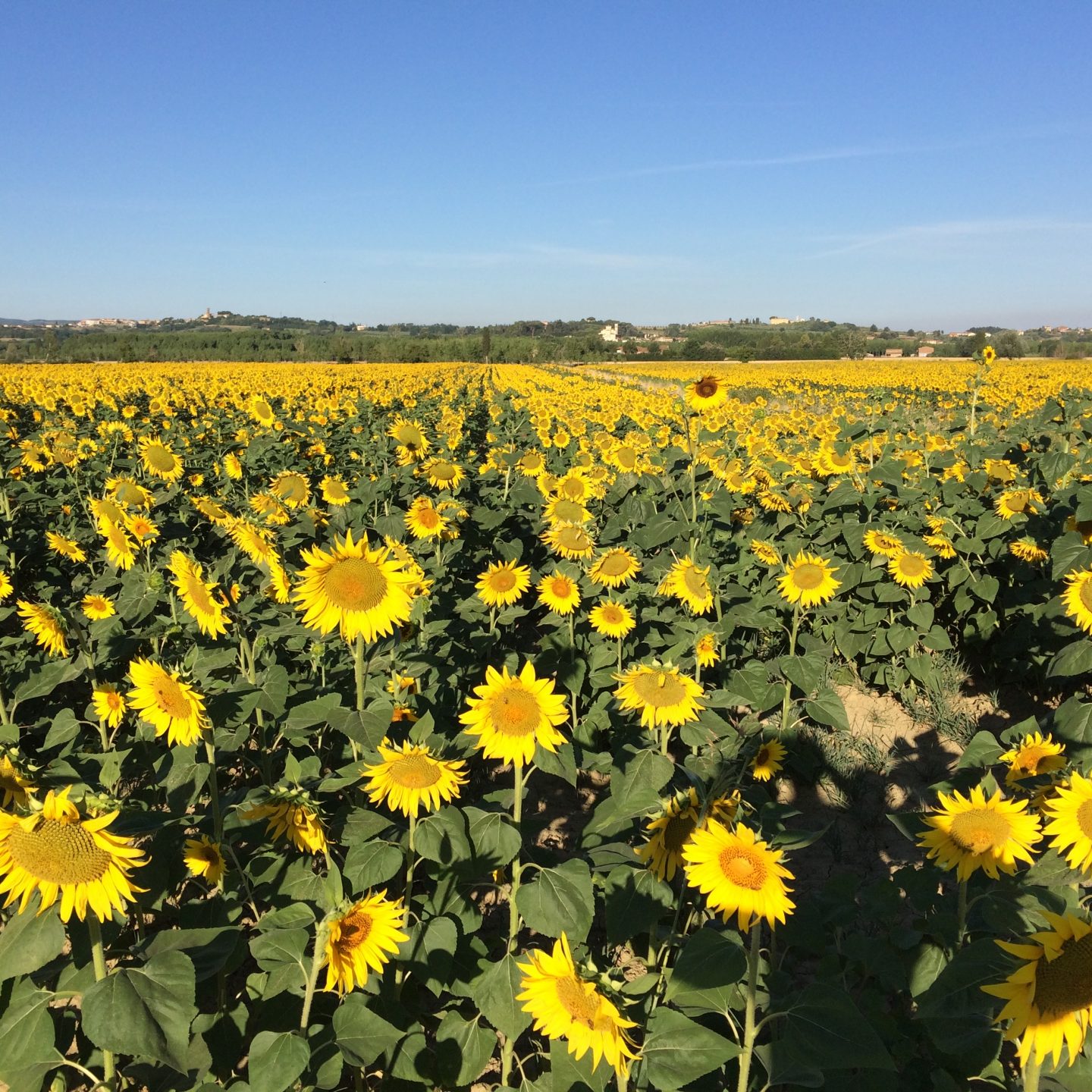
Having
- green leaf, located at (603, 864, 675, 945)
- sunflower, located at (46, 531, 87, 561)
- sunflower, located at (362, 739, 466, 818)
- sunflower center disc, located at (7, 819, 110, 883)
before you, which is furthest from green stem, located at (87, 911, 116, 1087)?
sunflower, located at (46, 531, 87, 561)

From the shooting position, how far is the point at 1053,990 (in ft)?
4.44

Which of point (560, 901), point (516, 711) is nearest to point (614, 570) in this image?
point (516, 711)

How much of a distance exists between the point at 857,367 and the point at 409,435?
4427cm

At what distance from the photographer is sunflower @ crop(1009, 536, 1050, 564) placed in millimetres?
4867

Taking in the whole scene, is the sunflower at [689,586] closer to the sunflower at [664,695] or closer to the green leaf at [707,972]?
the sunflower at [664,695]

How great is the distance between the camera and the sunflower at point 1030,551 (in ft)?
16.0

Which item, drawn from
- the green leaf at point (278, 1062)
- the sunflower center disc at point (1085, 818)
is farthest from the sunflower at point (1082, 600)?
the green leaf at point (278, 1062)

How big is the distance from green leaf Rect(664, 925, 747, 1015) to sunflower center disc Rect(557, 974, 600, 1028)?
0.79 ft

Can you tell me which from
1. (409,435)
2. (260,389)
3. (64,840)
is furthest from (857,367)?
(64,840)

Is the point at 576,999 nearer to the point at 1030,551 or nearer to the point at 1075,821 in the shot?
the point at 1075,821

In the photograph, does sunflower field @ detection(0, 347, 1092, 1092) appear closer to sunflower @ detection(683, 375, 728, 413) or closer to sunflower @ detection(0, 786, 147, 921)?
sunflower @ detection(0, 786, 147, 921)

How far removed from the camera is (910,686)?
17.9 ft

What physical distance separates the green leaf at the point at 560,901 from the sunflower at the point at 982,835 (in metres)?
1.10

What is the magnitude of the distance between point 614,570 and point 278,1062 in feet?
9.33
